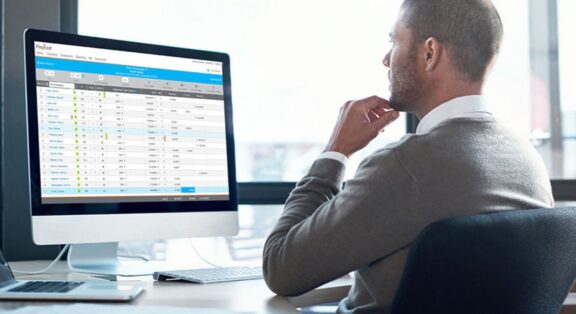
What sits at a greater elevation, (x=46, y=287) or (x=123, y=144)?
(x=123, y=144)

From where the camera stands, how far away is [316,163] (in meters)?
1.52

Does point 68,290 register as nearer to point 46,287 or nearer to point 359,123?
point 46,287

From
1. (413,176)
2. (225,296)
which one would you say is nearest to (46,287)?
(225,296)

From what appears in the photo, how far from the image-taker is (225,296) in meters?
1.35

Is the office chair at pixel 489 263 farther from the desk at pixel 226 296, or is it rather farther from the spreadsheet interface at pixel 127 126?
the spreadsheet interface at pixel 127 126

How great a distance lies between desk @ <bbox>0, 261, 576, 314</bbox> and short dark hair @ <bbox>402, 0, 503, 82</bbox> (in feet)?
1.88

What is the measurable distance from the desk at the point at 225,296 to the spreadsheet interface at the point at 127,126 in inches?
9.2

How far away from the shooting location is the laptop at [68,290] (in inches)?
48.8

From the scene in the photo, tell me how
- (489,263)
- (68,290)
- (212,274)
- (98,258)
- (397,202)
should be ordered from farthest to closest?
(98,258)
(212,274)
(68,290)
(397,202)
(489,263)

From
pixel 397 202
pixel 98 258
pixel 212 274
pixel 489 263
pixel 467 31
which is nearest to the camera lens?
pixel 489 263

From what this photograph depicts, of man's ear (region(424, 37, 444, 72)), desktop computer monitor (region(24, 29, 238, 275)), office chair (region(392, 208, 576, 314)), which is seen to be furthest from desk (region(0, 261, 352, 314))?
man's ear (region(424, 37, 444, 72))

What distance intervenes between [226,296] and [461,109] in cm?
61

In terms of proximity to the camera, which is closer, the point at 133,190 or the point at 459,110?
the point at 459,110

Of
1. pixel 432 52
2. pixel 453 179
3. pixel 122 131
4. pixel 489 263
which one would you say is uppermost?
pixel 432 52
